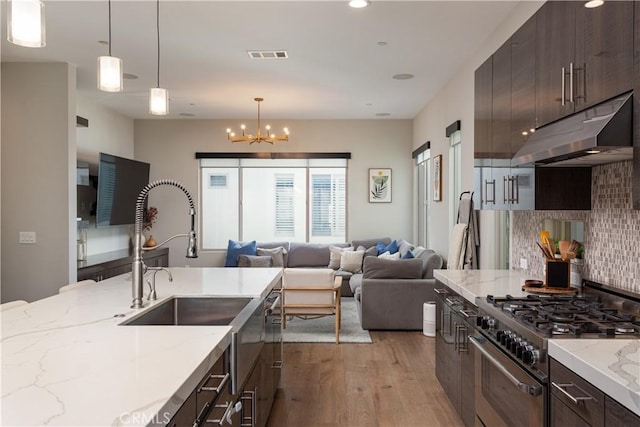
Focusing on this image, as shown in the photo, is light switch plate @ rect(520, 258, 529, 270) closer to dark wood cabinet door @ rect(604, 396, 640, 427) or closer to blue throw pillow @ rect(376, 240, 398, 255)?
dark wood cabinet door @ rect(604, 396, 640, 427)

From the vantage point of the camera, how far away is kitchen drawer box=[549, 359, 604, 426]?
1437 mm

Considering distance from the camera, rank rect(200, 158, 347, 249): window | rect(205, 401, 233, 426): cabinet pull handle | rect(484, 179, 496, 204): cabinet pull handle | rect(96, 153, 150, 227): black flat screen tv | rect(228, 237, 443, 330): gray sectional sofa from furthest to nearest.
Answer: rect(200, 158, 347, 249): window < rect(96, 153, 150, 227): black flat screen tv < rect(228, 237, 443, 330): gray sectional sofa < rect(484, 179, 496, 204): cabinet pull handle < rect(205, 401, 233, 426): cabinet pull handle

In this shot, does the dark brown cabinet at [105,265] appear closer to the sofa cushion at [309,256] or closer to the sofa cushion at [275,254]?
the sofa cushion at [275,254]

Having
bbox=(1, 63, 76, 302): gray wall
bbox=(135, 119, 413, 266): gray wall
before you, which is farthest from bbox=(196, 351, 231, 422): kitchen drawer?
bbox=(135, 119, 413, 266): gray wall

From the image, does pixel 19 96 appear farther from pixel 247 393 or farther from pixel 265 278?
pixel 247 393

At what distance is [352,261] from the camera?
311 inches

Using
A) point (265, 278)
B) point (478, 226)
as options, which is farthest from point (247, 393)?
point (478, 226)

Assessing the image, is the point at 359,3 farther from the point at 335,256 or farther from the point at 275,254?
the point at 275,254

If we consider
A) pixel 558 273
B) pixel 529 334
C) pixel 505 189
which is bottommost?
pixel 529 334

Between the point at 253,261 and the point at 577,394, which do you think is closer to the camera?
the point at 577,394

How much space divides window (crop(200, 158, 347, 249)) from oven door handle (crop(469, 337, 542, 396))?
6.28m

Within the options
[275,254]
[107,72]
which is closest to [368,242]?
[275,254]

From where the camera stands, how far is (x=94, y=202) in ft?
22.2

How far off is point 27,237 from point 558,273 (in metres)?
5.13
